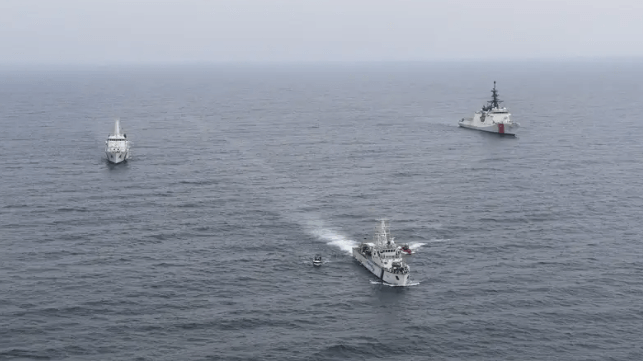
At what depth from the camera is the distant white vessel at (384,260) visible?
11606 cm

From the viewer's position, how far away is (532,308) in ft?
350

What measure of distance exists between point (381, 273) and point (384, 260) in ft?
7.07

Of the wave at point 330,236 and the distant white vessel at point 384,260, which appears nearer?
the distant white vessel at point 384,260

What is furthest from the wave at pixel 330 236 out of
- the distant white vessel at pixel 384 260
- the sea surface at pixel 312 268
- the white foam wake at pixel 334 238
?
the distant white vessel at pixel 384 260

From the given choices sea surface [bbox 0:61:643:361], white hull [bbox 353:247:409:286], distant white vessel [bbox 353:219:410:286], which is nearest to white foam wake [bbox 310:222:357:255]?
sea surface [bbox 0:61:643:361]

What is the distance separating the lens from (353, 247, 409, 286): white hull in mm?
115688

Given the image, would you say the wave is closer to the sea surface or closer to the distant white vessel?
the sea surface

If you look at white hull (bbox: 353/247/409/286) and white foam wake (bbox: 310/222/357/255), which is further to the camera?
white foam wake (bbox: 310/222/357/255)

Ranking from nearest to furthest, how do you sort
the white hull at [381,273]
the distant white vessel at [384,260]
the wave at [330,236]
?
the white hull at [381,273] < the distant white vessel at [384,260] < the wave at [330,236]

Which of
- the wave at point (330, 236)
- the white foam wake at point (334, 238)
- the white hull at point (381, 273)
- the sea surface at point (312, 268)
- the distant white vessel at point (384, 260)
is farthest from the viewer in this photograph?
the wave at point (330, 236)

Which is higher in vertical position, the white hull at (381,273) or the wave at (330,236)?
the wave at (330,236)

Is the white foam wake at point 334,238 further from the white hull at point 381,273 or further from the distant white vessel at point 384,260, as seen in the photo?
the white hull at point 381,273

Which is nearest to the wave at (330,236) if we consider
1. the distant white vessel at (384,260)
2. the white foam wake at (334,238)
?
the white foam wake at (334,238)

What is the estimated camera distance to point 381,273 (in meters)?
118
